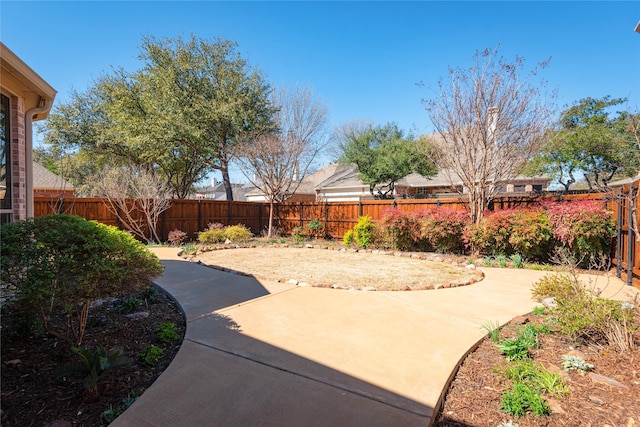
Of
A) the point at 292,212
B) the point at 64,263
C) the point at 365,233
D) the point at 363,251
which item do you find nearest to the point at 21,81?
the point at 64,263

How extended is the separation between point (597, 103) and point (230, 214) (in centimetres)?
1996

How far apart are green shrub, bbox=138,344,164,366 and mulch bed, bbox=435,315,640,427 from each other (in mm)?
2254

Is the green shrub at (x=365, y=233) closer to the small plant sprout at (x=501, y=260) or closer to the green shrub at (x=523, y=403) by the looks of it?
the small plant sprout at (x=501, y=260)

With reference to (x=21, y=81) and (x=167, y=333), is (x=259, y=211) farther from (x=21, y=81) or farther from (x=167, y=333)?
(x=167, y=333)

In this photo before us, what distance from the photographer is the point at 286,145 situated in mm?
13922

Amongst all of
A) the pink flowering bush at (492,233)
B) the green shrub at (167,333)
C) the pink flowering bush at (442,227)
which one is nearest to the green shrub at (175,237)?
the pink flowering bush at (442,227)

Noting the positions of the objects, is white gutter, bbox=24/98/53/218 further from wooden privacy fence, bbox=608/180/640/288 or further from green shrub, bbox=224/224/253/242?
wooden privacy fence, bbox=608/180/640/288

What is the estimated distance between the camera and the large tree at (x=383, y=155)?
18391mm

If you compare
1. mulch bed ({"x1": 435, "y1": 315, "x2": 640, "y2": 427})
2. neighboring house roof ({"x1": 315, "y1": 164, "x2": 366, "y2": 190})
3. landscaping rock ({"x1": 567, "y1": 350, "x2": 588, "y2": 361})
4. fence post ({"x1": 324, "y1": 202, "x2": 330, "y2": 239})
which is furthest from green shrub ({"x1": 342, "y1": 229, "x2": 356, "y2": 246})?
neighboring house roof ({"x1": 315, "y1": 164, "x2": 366, "y2": 190})

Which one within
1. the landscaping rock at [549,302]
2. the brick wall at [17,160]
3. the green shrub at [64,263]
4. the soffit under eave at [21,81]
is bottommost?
the landscaping rock at [549,302]

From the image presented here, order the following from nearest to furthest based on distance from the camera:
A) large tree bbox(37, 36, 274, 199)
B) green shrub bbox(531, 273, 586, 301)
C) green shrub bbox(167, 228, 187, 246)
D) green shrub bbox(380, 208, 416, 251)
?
green shrub bbox(531, 273, 586, 301) → green shrub bbox(380, 208, 416, 251) → green shrub bbox(167, 228, 187, 246) → large tree bbox(37, 36, 274, 199)

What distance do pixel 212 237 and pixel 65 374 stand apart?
9.48 metres

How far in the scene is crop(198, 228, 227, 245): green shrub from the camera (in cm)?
1145

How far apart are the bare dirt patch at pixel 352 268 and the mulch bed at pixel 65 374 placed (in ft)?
9.24
